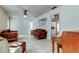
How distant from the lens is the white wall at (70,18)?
620cm

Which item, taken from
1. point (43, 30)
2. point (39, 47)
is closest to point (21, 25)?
point (43, 30)

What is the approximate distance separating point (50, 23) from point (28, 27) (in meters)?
6.28

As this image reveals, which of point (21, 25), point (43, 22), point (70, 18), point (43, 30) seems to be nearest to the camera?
point (70, 18)

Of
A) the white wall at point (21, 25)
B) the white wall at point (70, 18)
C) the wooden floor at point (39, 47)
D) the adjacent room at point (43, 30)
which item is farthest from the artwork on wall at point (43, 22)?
the white wall at point (70, 18)

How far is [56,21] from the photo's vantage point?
10.3m

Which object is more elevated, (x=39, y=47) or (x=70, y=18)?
(x=70, y=18)

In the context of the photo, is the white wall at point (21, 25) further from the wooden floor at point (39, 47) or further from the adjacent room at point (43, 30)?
the wooden floor at point (39, 47)

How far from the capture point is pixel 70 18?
689 centimetres

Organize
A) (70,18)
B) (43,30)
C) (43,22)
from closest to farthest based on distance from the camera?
(70,18), (43,30), (43,22)

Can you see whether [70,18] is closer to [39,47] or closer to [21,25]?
[39,47]

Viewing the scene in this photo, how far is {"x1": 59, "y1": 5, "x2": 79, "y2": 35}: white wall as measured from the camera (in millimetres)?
6199

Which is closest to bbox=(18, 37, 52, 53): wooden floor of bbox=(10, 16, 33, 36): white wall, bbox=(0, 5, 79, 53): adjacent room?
bbox=(0, 5, 79, 53): adjacent room
